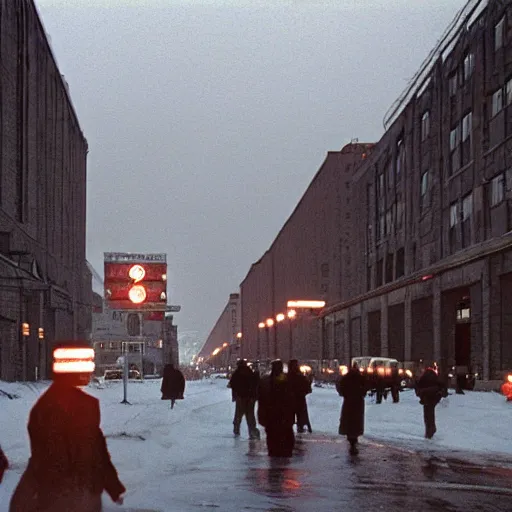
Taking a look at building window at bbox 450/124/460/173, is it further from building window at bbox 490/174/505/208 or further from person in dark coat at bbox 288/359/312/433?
person in dark coat at bbox 288/359/312/433

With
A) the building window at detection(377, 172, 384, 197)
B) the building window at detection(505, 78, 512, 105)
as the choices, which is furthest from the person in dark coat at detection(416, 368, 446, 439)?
the building window at detection(377, 172, 384, 197)

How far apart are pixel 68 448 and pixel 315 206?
342ft

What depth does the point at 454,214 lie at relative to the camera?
48625 millimetres

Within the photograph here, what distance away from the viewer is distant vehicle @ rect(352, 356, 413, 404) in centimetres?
3762

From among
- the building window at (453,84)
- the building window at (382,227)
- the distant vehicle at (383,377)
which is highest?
the building window at (453,84)

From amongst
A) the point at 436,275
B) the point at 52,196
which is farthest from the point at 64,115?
the point at 436,275

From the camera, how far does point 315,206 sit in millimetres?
109750

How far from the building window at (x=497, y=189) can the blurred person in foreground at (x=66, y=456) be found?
118ft

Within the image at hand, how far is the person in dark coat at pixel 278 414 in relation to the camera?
16922mm

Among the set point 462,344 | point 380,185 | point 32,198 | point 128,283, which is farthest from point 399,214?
point 128,283

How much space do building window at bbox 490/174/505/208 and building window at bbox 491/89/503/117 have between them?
9.49ft

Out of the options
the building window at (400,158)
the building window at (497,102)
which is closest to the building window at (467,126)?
the building window at (497,102)

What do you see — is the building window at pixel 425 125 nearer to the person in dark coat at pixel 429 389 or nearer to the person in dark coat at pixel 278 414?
the person in dark coat at pixel 429 389

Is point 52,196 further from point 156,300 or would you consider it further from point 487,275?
point 487,275
